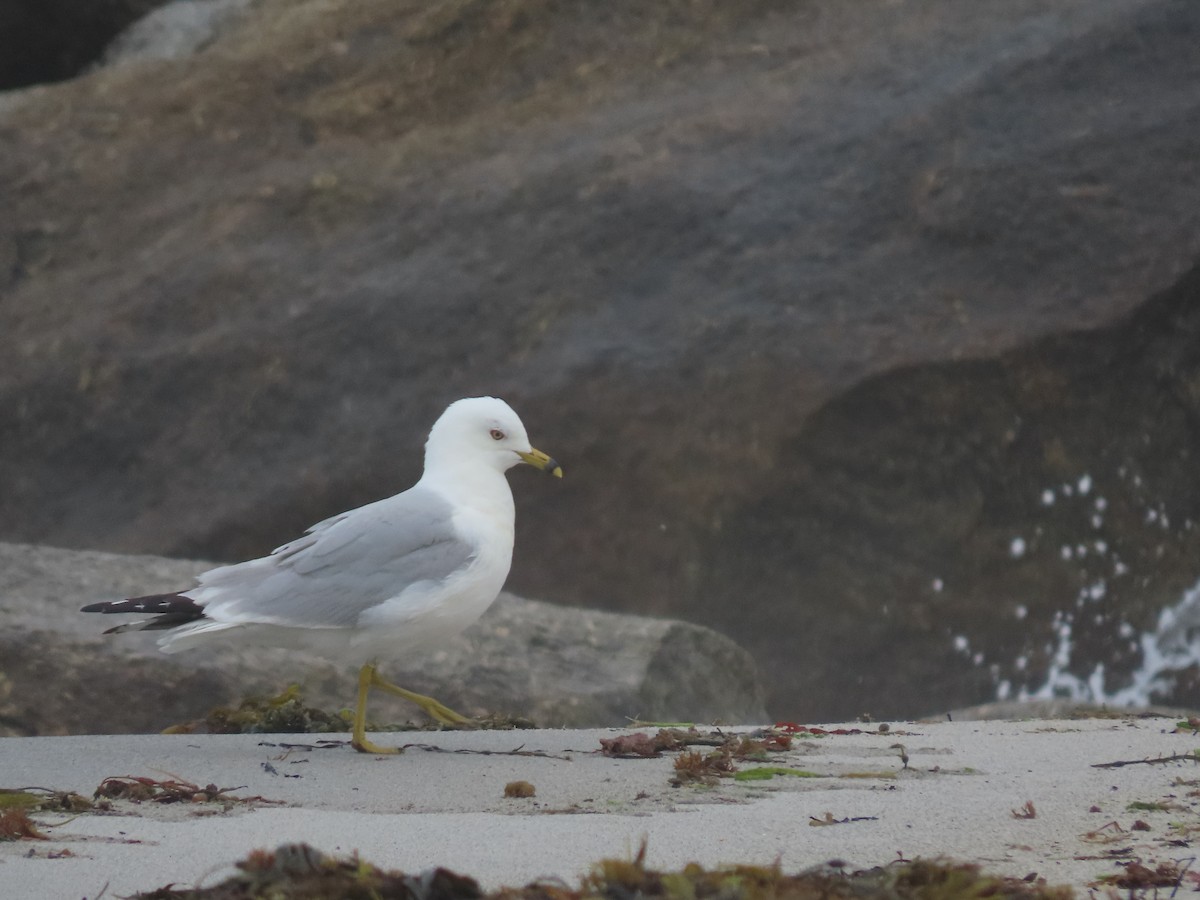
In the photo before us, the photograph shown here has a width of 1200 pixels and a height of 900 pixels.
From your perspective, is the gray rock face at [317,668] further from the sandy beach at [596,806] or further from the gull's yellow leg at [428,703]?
the sandy beach at [596,806]

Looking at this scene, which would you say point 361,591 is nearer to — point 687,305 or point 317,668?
point 317,668

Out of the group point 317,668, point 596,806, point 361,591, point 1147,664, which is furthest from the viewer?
point 1147,664

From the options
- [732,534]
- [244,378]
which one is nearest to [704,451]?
[732,534]

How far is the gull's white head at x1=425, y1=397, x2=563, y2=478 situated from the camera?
15.6 feet

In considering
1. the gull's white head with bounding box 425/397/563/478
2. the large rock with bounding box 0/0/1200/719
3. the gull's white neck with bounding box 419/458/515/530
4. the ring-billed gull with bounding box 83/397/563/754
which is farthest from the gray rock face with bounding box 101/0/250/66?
the ring-billed gull with bounding box 83/397/563/754

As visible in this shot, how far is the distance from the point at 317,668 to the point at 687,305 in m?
2.76

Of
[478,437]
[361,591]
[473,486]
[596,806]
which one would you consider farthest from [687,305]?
[596,806]

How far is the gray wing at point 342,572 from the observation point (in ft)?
13.9

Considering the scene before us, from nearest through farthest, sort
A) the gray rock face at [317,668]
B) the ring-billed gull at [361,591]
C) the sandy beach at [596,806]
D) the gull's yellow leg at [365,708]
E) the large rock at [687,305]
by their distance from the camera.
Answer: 1. the sandy beach at [596,806]
2. the gull's yellow leg at [365,708]
3. the ring-billed gull at [361,591]
4. the gray rock face at [317,668]
5. the large rock at [687,305]

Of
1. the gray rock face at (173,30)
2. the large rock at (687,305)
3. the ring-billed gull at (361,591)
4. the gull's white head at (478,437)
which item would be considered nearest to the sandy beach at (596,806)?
the ring-billed gull at (361,591)

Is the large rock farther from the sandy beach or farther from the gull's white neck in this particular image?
the sandy beach

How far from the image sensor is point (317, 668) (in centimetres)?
540

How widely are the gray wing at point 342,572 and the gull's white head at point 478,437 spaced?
381 millimetres

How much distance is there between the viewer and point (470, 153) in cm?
835
